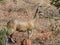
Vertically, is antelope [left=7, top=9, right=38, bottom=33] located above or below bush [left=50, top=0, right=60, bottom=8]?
below

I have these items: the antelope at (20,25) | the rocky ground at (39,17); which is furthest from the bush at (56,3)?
the antelope at (20,25)

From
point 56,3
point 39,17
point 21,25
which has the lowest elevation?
point 39,17

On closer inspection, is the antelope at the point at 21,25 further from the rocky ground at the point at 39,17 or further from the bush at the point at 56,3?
the bush at the point at 56,3

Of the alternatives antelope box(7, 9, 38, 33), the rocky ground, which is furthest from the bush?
antelope box(7, 9, 38, 33)

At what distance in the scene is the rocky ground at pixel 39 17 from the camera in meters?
12.2

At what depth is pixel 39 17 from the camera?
14883 millimetres

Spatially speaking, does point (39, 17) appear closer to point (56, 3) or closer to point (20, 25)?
point (56, 3)

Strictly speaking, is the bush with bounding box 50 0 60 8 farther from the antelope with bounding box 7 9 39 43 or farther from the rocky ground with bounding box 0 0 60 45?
the antelope with bounding box 7 9 39 43

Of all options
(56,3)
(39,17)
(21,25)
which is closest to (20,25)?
(21,25)

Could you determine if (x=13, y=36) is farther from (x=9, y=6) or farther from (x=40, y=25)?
(x=9, y=6)

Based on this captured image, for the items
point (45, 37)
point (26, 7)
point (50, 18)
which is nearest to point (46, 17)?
point (50, 18)

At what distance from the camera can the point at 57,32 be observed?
1304cm

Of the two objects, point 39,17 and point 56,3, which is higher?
point 56,3

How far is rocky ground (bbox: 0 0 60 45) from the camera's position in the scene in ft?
40.1
